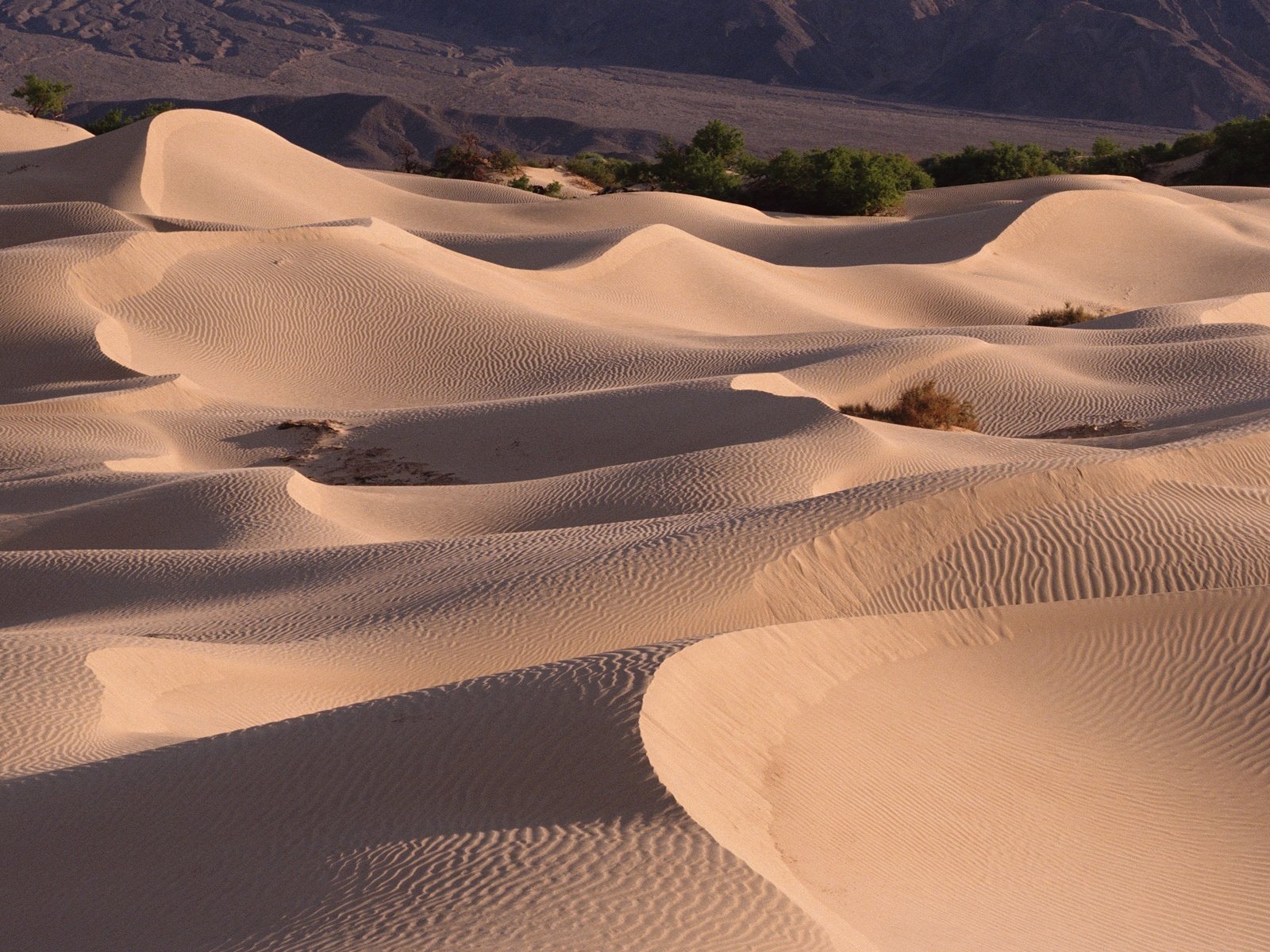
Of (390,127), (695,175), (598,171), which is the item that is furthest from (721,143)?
(390,127)

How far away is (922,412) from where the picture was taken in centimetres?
1528

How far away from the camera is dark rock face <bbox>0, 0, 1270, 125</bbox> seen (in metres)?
111

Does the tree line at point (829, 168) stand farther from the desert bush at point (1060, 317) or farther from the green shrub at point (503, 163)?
the desert bush at point (1060, 317)

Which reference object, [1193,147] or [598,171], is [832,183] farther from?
[1193,147]

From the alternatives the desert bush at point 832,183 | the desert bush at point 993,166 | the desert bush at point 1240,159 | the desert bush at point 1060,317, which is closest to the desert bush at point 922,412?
the desert bush at point 1060,317

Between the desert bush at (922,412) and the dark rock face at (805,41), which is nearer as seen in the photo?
the desert bush at (922,412)

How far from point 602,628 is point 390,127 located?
88.4m

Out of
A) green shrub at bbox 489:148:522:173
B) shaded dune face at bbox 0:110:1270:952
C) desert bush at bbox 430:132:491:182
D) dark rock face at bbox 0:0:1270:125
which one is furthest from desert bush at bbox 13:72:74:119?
dark rock face at bbox 0:0:1270:125

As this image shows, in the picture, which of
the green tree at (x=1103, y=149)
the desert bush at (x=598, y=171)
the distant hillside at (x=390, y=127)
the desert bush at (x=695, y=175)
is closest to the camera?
the desert bush at (x=695, y=175)

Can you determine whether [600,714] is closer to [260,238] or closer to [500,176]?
[260,238]

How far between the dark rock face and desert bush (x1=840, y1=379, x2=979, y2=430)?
99.0 meters

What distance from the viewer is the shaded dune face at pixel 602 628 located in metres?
4.71

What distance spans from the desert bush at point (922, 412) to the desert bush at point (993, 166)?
25182mm

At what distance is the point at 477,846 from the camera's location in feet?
15.1
